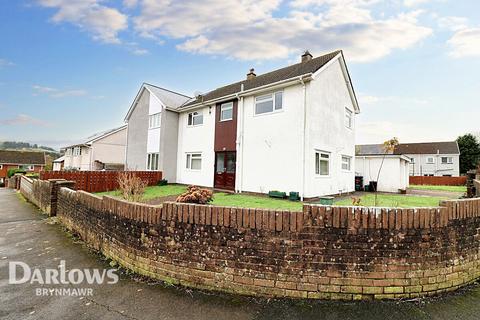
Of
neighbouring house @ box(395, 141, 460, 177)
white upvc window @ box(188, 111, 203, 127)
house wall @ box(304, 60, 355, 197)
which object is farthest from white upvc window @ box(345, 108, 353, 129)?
neighbouring house @ box(395, 141, 460, 177)

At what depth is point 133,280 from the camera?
3625 millimetres

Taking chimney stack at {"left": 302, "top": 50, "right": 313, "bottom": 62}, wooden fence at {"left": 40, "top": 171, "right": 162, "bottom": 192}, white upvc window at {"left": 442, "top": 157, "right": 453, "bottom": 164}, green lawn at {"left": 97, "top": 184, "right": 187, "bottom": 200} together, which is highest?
chimney stack at {"left": 302, "top": 50, "right": 313, "bottom": 62}

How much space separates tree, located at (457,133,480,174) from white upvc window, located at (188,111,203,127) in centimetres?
4939

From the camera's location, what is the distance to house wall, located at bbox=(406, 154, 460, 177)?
1577 inches

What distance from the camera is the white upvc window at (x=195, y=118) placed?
16.8 m

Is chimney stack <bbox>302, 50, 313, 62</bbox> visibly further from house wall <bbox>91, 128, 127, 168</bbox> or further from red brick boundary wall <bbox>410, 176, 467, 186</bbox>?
house wall <bbox>91, 128, 127, 168</bbox>

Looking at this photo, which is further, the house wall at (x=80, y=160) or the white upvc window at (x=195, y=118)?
the house wall at (x=80, y=160)

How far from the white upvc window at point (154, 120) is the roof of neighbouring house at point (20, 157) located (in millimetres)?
49444

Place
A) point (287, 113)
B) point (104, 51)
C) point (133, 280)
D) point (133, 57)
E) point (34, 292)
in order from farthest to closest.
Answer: point (133, 57), point (104, 51), point (287, 113), point (133, 280), point (34, 292)

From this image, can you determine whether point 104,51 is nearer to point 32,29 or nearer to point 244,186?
point 32,29

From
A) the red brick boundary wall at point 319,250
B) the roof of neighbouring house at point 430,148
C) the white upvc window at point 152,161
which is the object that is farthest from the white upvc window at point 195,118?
the roof of neighbouring house at point 430,148

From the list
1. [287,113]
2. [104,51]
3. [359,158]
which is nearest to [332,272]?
[287,113]

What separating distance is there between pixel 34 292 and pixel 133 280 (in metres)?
1.36

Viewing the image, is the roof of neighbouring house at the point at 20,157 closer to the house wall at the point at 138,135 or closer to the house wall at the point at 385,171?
the house wall at the point at 138,135
